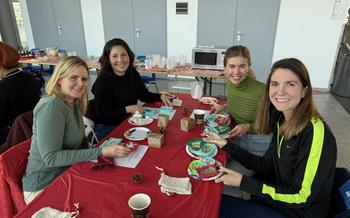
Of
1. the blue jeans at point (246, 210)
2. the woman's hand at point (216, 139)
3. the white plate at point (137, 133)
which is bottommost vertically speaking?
the blue jeans at point (246, 210)

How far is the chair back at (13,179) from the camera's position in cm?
139

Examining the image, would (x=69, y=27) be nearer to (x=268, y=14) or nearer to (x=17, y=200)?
(x=268, y=14)

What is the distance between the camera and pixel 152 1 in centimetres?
554

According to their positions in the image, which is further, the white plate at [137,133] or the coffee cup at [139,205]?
the white plate at [137,133]

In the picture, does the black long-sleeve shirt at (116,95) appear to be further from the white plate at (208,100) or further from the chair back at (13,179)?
the chair back at (13,179)

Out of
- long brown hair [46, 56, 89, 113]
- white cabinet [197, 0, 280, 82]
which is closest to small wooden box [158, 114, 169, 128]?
long brown hair [46, 56, 89, 113]

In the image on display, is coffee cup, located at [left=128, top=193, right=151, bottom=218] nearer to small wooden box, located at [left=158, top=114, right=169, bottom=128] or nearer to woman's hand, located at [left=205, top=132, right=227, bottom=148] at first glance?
woman's hand, located at [left=205, top=132, right=227, bottom=148]

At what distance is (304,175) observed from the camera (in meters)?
1.18

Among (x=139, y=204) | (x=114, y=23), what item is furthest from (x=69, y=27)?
(x=139, y=204)

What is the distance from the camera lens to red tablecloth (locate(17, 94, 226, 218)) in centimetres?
107

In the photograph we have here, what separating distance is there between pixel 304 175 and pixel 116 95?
5.69 feet

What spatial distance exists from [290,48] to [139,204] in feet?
17.3

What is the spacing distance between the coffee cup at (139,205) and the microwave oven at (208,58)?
330 centimetres

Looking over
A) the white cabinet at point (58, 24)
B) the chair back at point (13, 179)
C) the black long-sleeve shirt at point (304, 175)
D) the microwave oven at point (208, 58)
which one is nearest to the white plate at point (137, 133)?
the chair back at point (13, 179)
